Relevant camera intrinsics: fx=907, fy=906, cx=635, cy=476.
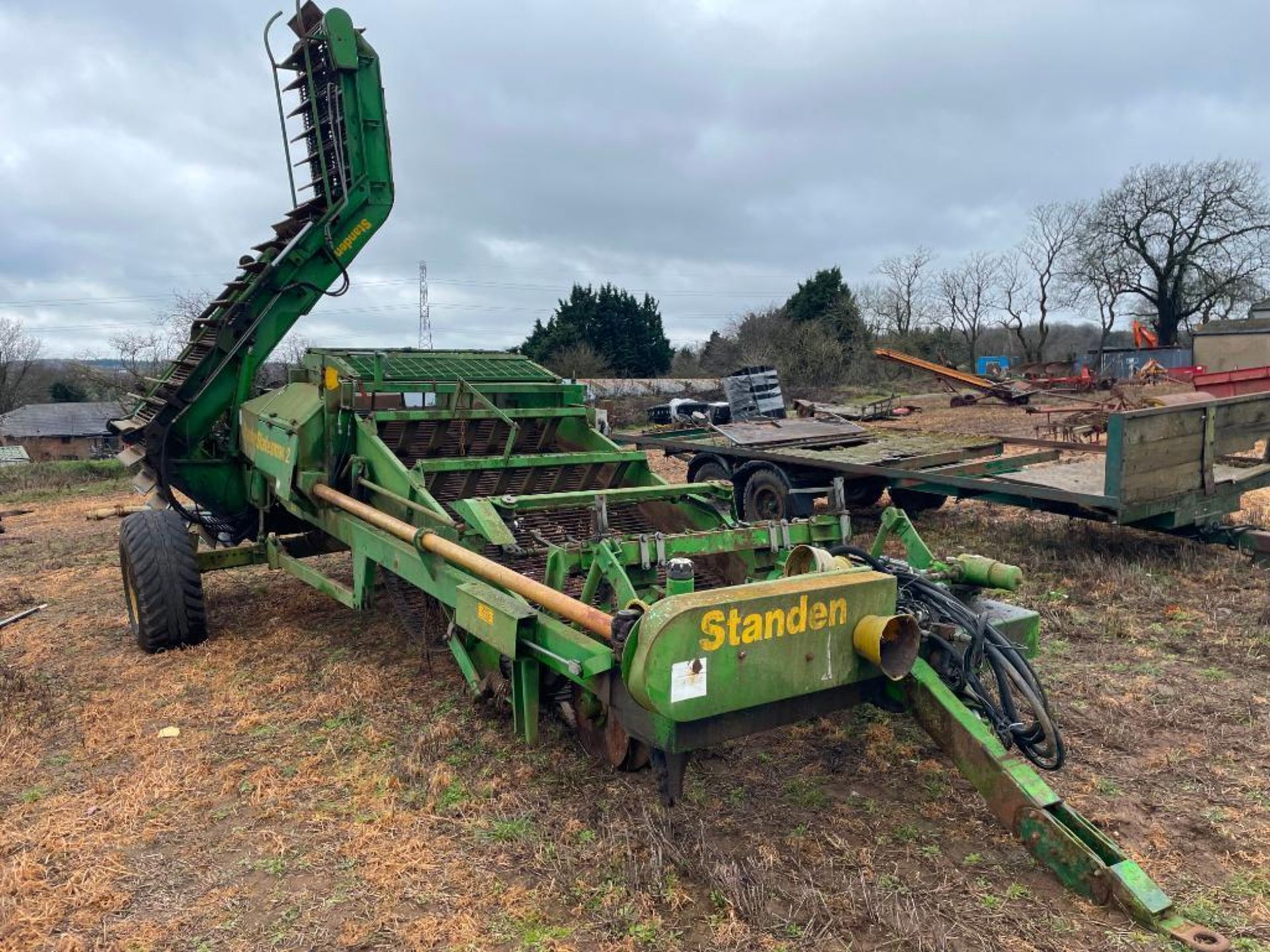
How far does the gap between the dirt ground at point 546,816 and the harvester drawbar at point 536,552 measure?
289 mm

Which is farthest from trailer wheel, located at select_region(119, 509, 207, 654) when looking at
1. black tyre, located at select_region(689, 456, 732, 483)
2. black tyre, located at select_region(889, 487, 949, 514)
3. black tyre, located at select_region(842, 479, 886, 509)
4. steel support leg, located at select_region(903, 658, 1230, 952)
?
black tyre, located at select_region(889, 487, 949, 514)

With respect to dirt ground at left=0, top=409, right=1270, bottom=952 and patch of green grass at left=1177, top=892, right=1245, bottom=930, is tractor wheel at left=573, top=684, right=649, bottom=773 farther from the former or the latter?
patch of green grass at left=1177, top=892, right=1245, bottom=930

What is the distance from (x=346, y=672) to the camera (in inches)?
195

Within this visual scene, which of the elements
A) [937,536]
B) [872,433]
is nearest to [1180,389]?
[872,433]

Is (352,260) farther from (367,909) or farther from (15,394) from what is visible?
(15,394)

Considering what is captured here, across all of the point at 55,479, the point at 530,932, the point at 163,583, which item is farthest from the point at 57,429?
the point at 530,932

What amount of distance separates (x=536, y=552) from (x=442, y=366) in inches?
82.6

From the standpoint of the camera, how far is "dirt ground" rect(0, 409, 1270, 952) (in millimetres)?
2658

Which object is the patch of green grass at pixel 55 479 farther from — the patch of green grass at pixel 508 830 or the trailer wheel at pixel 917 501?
the patch of green grass at pixel 508 830

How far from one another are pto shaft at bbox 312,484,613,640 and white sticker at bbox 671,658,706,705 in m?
0.29

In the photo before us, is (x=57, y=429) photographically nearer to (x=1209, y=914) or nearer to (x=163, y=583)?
(x=163, y=583)

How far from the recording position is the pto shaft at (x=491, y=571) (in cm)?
289

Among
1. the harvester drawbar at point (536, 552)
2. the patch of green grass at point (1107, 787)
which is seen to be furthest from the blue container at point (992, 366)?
the patch of green grass at point (1107, 787)

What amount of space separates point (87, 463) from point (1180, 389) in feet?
73.0
